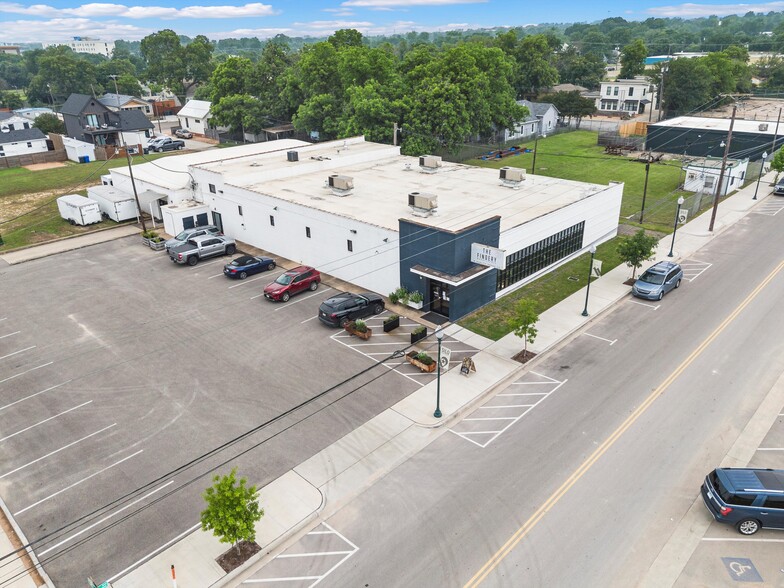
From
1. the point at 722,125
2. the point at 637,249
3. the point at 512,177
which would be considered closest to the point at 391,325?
the point at 637,249

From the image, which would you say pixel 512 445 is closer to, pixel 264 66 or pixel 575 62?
pixel 264 66

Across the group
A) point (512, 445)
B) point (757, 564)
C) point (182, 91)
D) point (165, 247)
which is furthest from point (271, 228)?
point (182, 91)

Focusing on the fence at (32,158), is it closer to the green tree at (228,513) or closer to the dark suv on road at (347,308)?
the dark suv on road at (347,308)

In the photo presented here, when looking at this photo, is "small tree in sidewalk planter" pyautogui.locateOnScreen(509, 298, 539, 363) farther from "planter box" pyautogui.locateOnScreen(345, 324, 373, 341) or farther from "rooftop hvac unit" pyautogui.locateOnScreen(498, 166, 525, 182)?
"rooftop hvac unit" pyautogui.locateOnScreen(498, 166, 525, 182)

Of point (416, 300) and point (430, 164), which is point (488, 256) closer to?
point (416, 300)

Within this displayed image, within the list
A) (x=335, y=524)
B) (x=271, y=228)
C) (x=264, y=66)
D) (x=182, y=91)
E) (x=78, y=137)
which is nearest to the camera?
(x=335, y=524)

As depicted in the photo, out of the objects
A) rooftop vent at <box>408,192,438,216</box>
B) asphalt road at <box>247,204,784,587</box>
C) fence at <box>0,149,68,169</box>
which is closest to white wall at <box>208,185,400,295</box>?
rooftop vent at <box>408,192,438,216</box>
